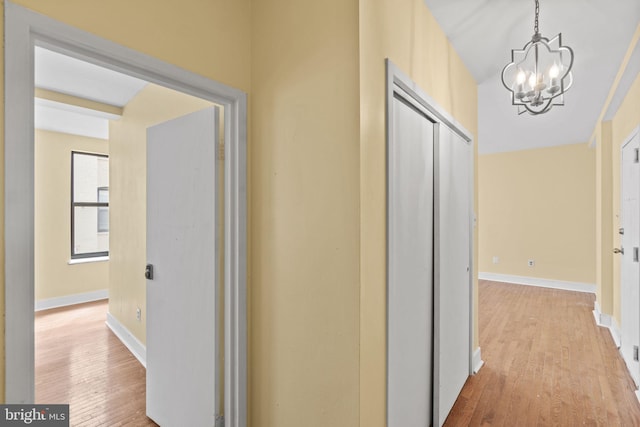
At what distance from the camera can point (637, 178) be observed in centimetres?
244

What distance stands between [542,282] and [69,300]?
310 inches

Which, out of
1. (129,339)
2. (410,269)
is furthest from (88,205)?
(410,269)

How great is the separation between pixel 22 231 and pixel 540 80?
7.74 feet

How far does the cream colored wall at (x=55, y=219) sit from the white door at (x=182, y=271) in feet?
11.7

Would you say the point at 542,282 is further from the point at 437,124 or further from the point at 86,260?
the point at 86,260

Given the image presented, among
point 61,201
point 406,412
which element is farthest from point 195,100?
point 61,201

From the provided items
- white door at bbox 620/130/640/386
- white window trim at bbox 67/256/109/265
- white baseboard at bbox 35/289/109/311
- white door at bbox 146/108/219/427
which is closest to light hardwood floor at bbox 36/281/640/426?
white door at bbox 620/130/640/386

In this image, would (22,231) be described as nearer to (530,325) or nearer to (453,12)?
(453,12)

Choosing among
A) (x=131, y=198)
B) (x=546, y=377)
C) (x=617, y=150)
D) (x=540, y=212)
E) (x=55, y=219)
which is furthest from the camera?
(x=540, y=212)

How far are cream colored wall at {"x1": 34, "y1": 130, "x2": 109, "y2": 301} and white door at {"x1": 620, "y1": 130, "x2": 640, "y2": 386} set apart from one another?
653 centimetres

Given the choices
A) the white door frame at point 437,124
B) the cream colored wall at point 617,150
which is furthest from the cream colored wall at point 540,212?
the white door frame at point 437,124

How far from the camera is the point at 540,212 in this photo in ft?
18.6

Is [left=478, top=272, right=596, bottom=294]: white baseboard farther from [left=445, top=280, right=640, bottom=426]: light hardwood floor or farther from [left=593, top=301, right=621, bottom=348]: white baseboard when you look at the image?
[left=593, top=301, right=621, bottom=348]: white baseboard

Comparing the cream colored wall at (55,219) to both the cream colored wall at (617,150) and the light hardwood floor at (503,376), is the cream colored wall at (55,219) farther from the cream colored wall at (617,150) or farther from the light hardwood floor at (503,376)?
the cream colored wall at (617,150)
